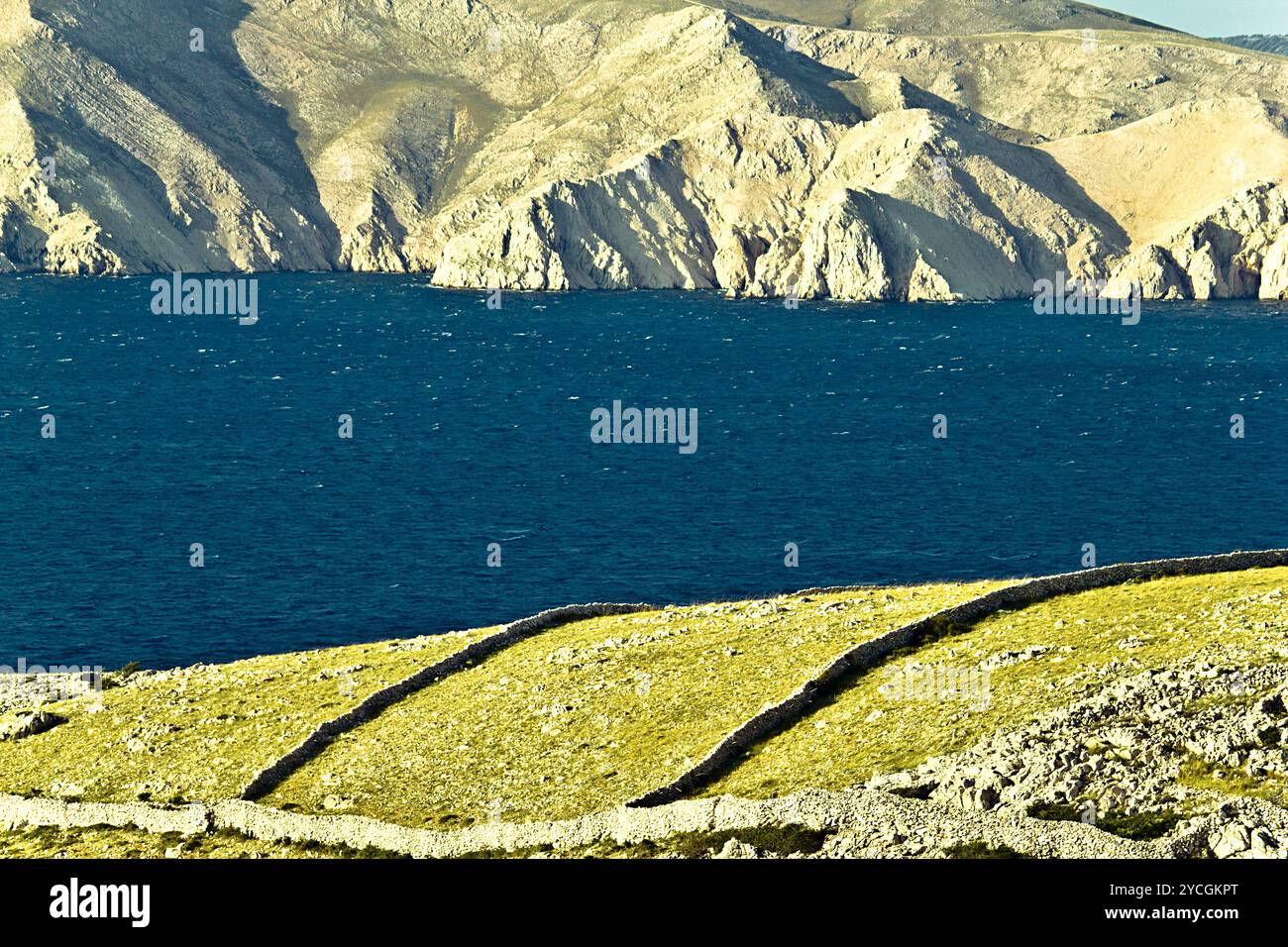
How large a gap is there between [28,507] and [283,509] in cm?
1983

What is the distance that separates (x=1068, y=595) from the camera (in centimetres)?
6631

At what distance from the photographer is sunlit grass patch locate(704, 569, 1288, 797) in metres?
49.0

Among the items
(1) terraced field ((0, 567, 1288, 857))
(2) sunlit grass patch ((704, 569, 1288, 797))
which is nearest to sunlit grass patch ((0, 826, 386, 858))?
(1) terraced field ((0, 567, 1288, 857))

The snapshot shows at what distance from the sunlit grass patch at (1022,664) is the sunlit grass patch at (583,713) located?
300 cm

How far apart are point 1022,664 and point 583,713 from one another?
51.4 feet

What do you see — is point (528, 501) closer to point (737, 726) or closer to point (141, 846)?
point (737, 726)

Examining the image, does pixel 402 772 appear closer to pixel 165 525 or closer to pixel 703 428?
pixel 165 525

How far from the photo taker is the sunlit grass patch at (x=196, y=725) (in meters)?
55.7

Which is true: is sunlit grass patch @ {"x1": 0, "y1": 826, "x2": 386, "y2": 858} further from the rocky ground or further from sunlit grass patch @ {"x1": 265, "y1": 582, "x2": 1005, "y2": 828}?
the rocky ground

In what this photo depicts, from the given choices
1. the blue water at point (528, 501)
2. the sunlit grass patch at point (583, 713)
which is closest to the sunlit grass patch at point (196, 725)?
the sunlit grass patch at point (583, 713)

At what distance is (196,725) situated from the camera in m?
61.9

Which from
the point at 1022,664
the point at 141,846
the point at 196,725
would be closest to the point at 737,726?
the point at 1022,664

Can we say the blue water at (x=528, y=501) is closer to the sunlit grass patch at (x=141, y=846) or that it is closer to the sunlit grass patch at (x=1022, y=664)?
the sunlit grass patch at (x=141, y=846)

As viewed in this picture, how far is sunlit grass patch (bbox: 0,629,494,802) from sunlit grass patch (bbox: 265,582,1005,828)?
9.52ft
